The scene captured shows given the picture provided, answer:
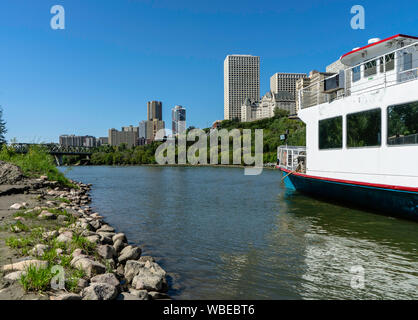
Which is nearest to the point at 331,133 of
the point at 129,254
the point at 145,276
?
the point at 129,254

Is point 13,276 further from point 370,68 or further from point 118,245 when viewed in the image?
point 370,68

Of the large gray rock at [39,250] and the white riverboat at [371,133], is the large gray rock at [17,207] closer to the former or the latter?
the large gray rock at [39,250]

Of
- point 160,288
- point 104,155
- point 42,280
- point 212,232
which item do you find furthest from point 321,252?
point 104,155

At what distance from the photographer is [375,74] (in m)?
13.8

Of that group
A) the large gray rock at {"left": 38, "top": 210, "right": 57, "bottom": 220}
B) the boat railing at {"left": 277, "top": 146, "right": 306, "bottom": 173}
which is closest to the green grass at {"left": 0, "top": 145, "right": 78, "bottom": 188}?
the large gray rock at {"left": 38, "top": 210, "right": 57, "bottom": 220}

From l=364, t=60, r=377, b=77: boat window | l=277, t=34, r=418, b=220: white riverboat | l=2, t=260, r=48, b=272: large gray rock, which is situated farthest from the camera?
l=364, t=60, r=377, b=77: boat window

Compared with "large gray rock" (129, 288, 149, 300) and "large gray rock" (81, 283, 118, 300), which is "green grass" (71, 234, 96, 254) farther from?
"large gray rock" (81, 283, 118, 300)

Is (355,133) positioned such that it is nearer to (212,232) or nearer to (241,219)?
(241,219)

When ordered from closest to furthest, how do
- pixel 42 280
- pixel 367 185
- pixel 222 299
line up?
pixel 42 280 < pixel 222 299 < pixel 367 185

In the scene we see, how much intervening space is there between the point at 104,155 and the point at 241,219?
119911 mm

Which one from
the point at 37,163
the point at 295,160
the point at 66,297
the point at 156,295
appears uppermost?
the point at 295,160

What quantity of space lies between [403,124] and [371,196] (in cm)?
320

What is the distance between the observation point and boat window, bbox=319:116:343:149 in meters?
14.1
